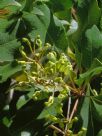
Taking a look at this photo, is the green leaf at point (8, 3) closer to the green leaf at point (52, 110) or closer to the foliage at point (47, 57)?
the foliage at point (47, 57)

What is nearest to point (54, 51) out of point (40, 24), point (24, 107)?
point (40, 24)

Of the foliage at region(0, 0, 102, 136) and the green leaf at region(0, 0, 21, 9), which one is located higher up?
the green leaf at region(0, 0, 21, 9)

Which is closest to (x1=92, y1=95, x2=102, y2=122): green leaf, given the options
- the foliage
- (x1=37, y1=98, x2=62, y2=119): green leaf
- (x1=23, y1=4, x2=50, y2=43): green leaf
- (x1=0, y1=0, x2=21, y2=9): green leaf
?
the foliage

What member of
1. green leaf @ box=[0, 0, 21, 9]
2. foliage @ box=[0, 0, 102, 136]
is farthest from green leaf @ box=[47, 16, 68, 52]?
green leaf @ box=[0, 0, 21, 9]

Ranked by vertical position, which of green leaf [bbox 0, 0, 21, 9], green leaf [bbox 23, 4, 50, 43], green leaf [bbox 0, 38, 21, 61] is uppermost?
green leaf [bbox 0, 0, 21, 9]

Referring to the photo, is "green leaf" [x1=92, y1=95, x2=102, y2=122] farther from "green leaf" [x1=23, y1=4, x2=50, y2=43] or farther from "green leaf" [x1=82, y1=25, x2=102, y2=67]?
"green leaf" [x1=23, y1=4, x2=50, y2=43]

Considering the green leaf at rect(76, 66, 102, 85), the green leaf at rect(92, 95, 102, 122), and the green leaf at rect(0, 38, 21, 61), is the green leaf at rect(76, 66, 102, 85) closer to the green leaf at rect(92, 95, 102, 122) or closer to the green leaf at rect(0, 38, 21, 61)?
the green leaf at rect(92, 95, 102, 122)

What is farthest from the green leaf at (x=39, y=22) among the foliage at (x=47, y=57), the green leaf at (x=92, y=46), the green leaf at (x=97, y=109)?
the green leaf at (x=97, y=109)

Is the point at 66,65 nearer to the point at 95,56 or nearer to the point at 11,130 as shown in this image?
the point at 95,56

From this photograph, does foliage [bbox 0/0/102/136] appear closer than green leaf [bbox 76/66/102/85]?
No
